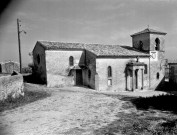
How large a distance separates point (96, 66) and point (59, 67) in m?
4.75

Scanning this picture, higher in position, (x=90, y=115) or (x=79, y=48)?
(x=79, y=48)

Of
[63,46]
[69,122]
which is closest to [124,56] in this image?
[63,46]

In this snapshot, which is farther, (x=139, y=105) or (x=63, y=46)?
(x=63, y=46)

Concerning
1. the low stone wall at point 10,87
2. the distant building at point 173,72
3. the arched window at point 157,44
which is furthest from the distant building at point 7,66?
the distant building at point 173,72

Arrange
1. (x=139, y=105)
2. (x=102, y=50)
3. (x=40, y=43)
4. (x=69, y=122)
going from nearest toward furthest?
1. (x=69, y=122)
2. (x=139, y=105)
3. (x=40, y=43)
4. (x=102, y=50)

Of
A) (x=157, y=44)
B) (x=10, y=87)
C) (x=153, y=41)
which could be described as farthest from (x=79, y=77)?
(x=157, y=44)

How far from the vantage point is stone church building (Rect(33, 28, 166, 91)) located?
2119cm

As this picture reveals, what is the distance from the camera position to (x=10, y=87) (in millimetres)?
12836

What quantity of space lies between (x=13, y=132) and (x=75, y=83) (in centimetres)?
1535

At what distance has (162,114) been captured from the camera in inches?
391

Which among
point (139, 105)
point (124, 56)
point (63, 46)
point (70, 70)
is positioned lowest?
point (139, 105)

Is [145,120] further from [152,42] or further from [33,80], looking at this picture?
[152,42]

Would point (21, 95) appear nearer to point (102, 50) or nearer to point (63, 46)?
point (63, 46)

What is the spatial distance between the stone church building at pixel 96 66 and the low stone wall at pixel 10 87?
663 cm
